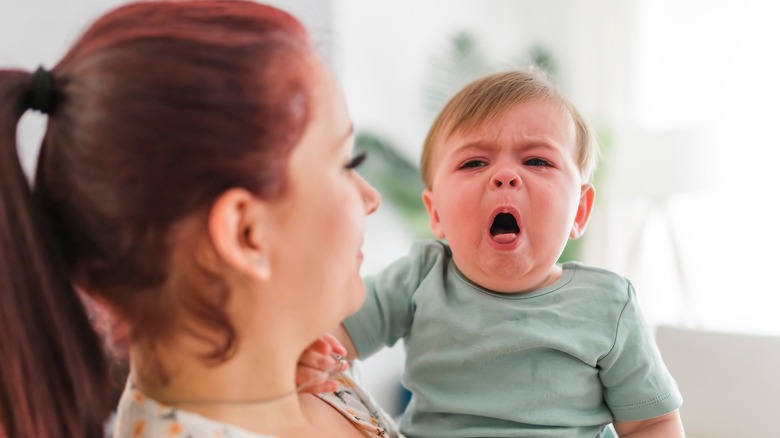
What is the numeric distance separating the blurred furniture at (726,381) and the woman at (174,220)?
99 centimetres

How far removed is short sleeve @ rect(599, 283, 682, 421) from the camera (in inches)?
41.9

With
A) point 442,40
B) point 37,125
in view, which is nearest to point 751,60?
point 442,40

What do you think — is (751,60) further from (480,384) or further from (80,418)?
(80,418)

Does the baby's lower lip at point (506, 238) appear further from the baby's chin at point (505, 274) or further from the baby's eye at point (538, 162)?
the baby's eye at point (538, 162)

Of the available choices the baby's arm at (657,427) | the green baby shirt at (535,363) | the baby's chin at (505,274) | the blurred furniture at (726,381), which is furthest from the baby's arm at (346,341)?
the blurred furniture at (726,381)

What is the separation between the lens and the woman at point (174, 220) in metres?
0.67

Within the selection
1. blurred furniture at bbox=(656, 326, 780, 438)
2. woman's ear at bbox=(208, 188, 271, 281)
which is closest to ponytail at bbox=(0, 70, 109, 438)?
woman's ear at bbox=(208, 188, 271, 281)

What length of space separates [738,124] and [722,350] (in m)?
2.45

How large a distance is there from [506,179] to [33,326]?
0.69m

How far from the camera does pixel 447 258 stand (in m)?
1.28

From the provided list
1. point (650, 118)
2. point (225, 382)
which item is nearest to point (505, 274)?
point (225, 382)

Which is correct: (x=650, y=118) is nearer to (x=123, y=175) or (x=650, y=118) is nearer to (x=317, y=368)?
(x=317, y=368)

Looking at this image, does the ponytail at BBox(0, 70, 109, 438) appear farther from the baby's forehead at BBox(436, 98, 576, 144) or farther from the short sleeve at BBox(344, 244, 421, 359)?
the baby's forehead at BBox(436, 98, 576, 144)

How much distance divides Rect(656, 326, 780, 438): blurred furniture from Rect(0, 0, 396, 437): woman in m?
0.99
